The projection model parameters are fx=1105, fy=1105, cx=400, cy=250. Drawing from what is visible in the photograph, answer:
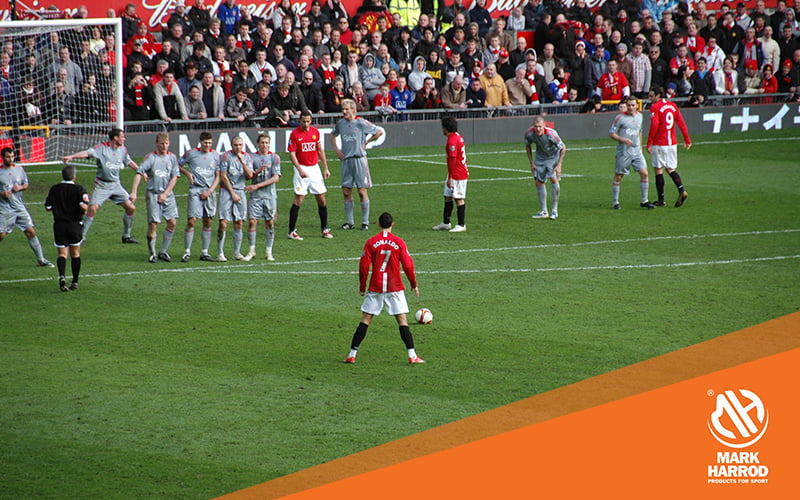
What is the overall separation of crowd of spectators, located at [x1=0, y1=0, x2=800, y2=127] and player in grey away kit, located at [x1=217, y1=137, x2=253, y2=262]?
318 inches

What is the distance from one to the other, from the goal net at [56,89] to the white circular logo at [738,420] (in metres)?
16.8

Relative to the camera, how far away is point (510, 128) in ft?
106

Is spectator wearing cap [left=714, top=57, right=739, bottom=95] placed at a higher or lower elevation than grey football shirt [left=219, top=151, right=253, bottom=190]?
higher

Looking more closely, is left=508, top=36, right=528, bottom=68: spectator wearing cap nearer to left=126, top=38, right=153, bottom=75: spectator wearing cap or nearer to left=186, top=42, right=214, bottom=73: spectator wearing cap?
left=186, top=42, right=214, bottom=73: spectator wearing cap

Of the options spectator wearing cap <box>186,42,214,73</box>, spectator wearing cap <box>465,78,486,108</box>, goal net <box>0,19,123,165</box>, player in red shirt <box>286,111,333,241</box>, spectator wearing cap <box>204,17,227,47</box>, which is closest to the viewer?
player in red shirt <box>286,111,333,241</box>

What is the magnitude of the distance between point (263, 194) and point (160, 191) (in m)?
1.61

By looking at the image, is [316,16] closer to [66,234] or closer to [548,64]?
[548,64]

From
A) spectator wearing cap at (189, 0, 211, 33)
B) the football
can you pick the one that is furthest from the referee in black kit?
spectator wearing cap at (189, 0, 211, 33)

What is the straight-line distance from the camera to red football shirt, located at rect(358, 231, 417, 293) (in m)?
11.2

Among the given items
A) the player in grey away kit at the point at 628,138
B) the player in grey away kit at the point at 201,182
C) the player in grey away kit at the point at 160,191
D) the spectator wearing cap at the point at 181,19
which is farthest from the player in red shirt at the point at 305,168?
the spectator wearing cap at the point at 181,19

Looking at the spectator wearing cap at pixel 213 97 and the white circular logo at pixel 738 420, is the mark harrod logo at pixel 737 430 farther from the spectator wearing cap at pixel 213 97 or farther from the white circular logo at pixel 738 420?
the spectator wearing cap at pixel 213 97

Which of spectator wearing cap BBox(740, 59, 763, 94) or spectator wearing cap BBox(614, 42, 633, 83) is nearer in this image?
spectator wearing cap BBox(614, 42, 633, 83)

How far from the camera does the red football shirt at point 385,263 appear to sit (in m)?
11.2

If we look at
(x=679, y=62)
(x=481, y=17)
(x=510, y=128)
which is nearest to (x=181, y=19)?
(x=510, y=128)
